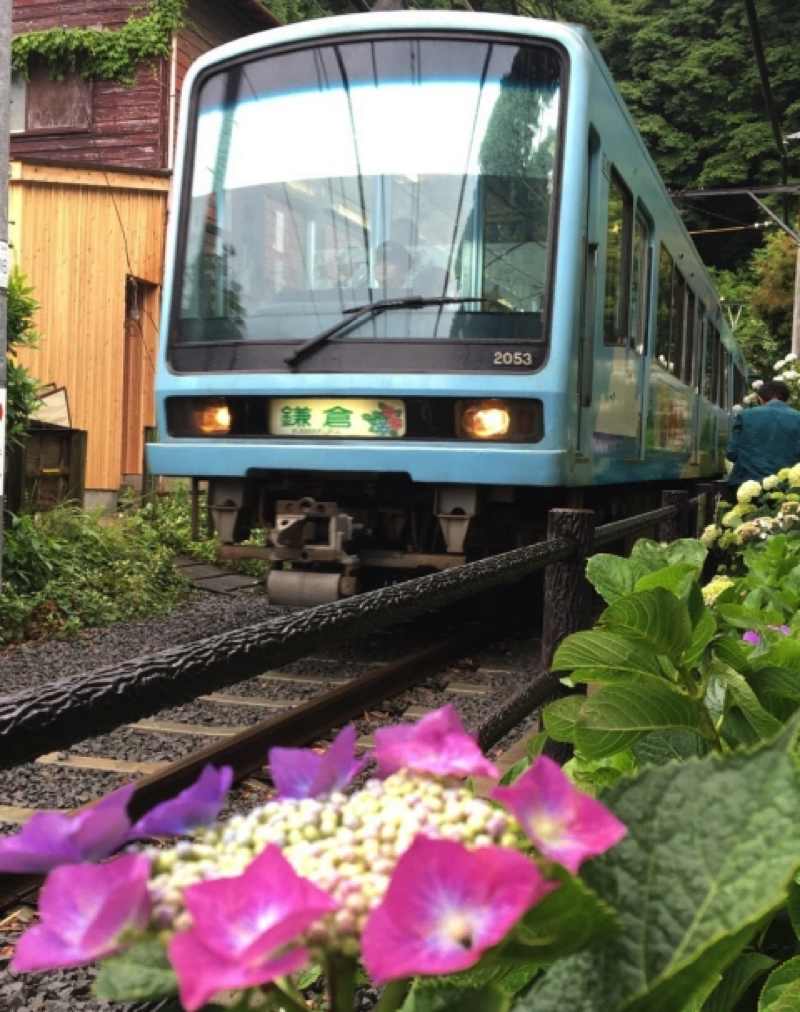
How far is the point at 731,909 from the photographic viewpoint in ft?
1.29

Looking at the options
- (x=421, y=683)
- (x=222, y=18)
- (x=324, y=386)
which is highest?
(x=222, y=18)

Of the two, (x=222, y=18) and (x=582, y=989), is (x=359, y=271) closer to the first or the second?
(x=582, y=989)

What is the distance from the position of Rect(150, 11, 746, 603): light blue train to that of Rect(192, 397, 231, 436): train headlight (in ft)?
0.05

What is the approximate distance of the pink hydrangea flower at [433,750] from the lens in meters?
0.44

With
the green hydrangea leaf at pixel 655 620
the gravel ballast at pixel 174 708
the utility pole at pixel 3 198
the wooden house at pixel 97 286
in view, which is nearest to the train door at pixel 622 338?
the gravel ballast at pixel 174 708

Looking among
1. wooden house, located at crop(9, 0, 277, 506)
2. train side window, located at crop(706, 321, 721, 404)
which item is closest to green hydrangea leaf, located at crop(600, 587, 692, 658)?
train side window, located at crop(706, 321, 721, 404)

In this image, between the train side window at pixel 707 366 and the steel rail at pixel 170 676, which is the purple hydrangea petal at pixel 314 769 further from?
the train side window at pixel 707 366

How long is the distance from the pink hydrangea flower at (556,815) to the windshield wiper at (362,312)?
491cm

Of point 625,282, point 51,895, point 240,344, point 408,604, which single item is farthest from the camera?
point 625,282

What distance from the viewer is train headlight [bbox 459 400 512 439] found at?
5.12 m

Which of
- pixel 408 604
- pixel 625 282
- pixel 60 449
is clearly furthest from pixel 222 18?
pixel 408 604

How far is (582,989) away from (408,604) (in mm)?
948

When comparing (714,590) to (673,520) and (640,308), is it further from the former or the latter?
(640,308)

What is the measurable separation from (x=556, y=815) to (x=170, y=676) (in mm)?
519
